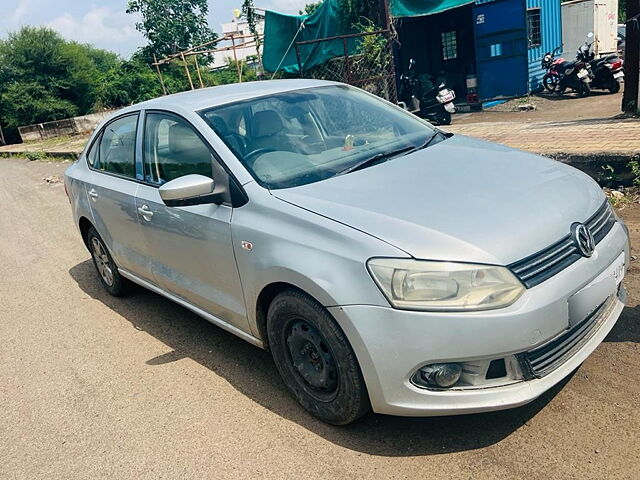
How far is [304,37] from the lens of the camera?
1438cm

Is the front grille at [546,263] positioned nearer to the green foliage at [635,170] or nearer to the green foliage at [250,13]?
the green foliage at [635,170]

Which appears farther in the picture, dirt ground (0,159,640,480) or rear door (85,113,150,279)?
rear door (85,113,150,279)

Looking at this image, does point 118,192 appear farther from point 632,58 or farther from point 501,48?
point 501,48

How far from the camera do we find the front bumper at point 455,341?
90.2 inches

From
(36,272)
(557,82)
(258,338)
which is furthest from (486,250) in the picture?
(557,82)

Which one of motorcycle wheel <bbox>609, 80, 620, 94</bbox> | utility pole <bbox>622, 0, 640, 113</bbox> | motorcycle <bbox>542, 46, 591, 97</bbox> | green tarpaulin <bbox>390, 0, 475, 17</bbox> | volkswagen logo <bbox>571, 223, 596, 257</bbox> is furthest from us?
motorcycle <bbox>542, 46, 591, 97</bbox>

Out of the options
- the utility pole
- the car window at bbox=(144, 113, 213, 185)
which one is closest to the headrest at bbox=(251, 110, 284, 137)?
the car window at bbox=(144, 113, 213, 185)

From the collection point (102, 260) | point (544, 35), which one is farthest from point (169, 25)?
point (102, 260)

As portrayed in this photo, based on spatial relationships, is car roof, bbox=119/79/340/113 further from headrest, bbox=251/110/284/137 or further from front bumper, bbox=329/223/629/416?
front bumper, bbox=329/223/629/416

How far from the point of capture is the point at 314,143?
3.46 meters

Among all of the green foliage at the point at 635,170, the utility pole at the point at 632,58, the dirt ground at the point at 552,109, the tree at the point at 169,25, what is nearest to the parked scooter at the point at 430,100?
the dirt ground at the point at 552,109

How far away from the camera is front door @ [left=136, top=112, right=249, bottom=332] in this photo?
3.22 meters

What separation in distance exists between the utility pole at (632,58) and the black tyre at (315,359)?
730cm

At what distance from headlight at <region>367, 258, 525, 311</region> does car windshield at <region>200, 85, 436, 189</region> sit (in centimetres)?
99
